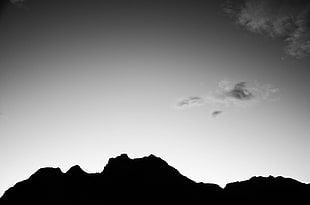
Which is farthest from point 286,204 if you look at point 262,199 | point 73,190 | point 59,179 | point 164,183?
point 59,179

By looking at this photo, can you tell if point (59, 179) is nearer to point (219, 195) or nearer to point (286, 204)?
point (219, 195)

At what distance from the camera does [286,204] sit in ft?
189

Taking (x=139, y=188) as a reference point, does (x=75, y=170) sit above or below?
above

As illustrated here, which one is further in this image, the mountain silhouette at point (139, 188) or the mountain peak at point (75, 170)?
the mountain peak at point (75, 170)

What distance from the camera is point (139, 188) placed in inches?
2373

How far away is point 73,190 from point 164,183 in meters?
22.5

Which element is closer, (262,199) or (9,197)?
(9,197)

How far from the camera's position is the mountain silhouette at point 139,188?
2244 inches

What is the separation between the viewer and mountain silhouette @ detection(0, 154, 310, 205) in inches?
2244

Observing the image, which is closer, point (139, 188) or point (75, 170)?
point (139, 188)

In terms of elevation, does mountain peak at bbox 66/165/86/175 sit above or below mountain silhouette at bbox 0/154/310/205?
above

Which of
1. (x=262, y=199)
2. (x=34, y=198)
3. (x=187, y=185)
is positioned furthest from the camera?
(x=187, y=185)

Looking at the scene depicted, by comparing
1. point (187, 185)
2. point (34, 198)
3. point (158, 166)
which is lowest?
point (34, 198)

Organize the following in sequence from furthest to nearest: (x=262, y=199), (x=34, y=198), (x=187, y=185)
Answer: (x=187, y=185), (x=262, y=199), (x=34, y=198)
